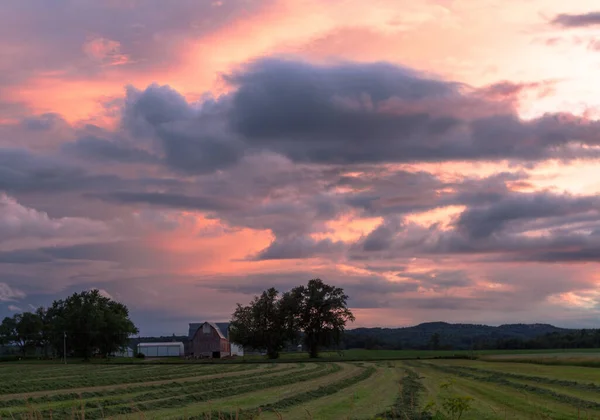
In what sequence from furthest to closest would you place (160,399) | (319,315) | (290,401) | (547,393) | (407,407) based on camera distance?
(319,315) < (547,393) < (160,399) < (290,401) < (407,407)

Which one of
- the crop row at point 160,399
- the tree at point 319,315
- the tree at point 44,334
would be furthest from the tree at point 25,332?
the crop row at point 160,399

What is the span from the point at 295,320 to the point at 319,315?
588 cm

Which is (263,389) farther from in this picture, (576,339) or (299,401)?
(576,339)

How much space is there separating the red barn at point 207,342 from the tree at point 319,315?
3599cm

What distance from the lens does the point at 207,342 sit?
172 meters

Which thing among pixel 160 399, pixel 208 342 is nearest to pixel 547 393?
pixel 160 399

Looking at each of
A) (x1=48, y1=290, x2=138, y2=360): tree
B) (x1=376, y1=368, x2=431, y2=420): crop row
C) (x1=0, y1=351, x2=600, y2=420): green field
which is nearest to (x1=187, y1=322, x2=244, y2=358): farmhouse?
(x1=48, y1=290, x2=138, y2=360): tree

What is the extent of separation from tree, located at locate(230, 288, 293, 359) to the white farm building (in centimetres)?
4186

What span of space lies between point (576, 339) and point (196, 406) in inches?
7163

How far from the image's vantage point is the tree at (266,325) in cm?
14325

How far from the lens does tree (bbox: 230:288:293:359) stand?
143m

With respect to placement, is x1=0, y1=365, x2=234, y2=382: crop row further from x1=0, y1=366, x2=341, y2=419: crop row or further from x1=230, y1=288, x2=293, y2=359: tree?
x1=230, y1=288, x2=293, y2=359: tree

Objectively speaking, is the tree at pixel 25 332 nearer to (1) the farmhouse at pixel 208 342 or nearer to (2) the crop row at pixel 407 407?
(1) the farmhouse at pixel 208 342

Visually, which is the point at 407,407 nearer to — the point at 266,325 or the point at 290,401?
the point at 290,401
